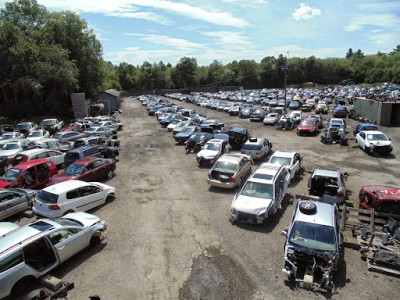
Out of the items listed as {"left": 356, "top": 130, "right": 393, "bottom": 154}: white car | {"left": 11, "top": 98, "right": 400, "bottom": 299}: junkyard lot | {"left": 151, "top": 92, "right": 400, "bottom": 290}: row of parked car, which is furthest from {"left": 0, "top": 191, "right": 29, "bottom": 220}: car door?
{"left": 356, "top": 130, "right": 393, "bottom": 154}: white car

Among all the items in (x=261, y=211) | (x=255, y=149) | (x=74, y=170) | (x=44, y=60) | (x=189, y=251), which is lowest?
(x=189, y=251)

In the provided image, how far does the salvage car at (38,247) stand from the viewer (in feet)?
23.2

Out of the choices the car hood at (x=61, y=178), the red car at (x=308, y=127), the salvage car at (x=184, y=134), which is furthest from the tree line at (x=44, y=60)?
the car hood at (x=61, y=178)

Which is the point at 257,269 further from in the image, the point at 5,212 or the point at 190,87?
the point at 190,87

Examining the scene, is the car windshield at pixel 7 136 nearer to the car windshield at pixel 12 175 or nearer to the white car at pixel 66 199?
the car windshield at pixel 12 175

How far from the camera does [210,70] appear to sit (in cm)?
11612

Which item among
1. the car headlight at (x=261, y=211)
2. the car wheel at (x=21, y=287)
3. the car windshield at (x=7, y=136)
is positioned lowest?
the car wheel at (x=21, y=287)

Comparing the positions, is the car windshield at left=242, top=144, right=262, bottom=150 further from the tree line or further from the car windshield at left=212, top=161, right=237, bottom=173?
the tree line

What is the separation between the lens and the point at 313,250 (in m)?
7.83

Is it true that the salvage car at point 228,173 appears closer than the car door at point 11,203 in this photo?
No

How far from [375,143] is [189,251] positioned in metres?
17.6

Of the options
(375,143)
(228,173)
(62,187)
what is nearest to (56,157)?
(62,187)

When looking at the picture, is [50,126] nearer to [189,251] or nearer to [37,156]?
[37,156]

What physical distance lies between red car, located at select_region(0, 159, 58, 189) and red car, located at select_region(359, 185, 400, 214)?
50.2 ft
